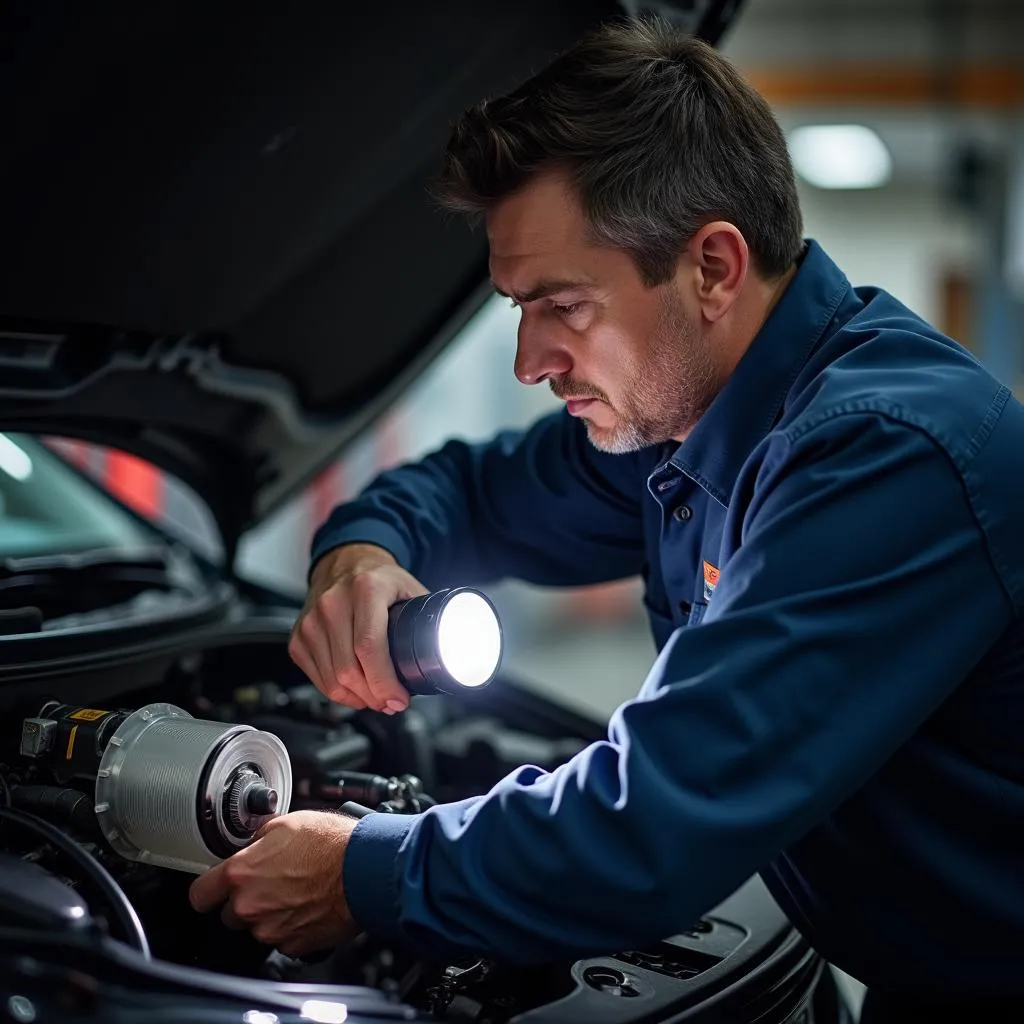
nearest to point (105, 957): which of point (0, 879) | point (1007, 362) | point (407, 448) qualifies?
point (0, 879)

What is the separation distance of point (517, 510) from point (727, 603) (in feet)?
2.45

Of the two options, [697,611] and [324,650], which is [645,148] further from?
[324,650]

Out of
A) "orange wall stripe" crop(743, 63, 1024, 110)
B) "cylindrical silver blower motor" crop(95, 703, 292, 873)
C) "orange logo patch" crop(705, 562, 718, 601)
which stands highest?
"orange wall stripe" crop(743, 63, 1024, 110)

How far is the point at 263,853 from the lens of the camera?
3.52ft

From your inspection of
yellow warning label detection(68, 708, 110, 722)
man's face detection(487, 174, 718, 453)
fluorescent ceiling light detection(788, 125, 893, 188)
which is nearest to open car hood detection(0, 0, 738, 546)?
man's face detection(487, 174, 718, 453)

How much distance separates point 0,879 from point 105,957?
0.21 meters

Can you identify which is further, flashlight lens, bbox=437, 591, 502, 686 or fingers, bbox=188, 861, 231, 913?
flashlight lens, bbox=437, 591, 502, 686

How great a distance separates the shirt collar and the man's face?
4 centimetres

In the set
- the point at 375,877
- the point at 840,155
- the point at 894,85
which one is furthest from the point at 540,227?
the point at 840,155

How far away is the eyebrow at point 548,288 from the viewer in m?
1.21

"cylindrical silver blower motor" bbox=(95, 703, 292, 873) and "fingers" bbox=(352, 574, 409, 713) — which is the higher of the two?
"fingers" bbox=(352, 574, 409, 713)

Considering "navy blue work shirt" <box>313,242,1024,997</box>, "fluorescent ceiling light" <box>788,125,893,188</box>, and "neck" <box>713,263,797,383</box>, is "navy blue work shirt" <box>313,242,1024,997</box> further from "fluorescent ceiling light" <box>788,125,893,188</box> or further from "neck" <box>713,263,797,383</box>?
"fluorescent ceiling light" <box>788,125,893,188</box>

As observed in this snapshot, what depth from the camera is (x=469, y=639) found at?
1.26 m

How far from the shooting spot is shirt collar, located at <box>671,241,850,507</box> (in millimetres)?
1263
